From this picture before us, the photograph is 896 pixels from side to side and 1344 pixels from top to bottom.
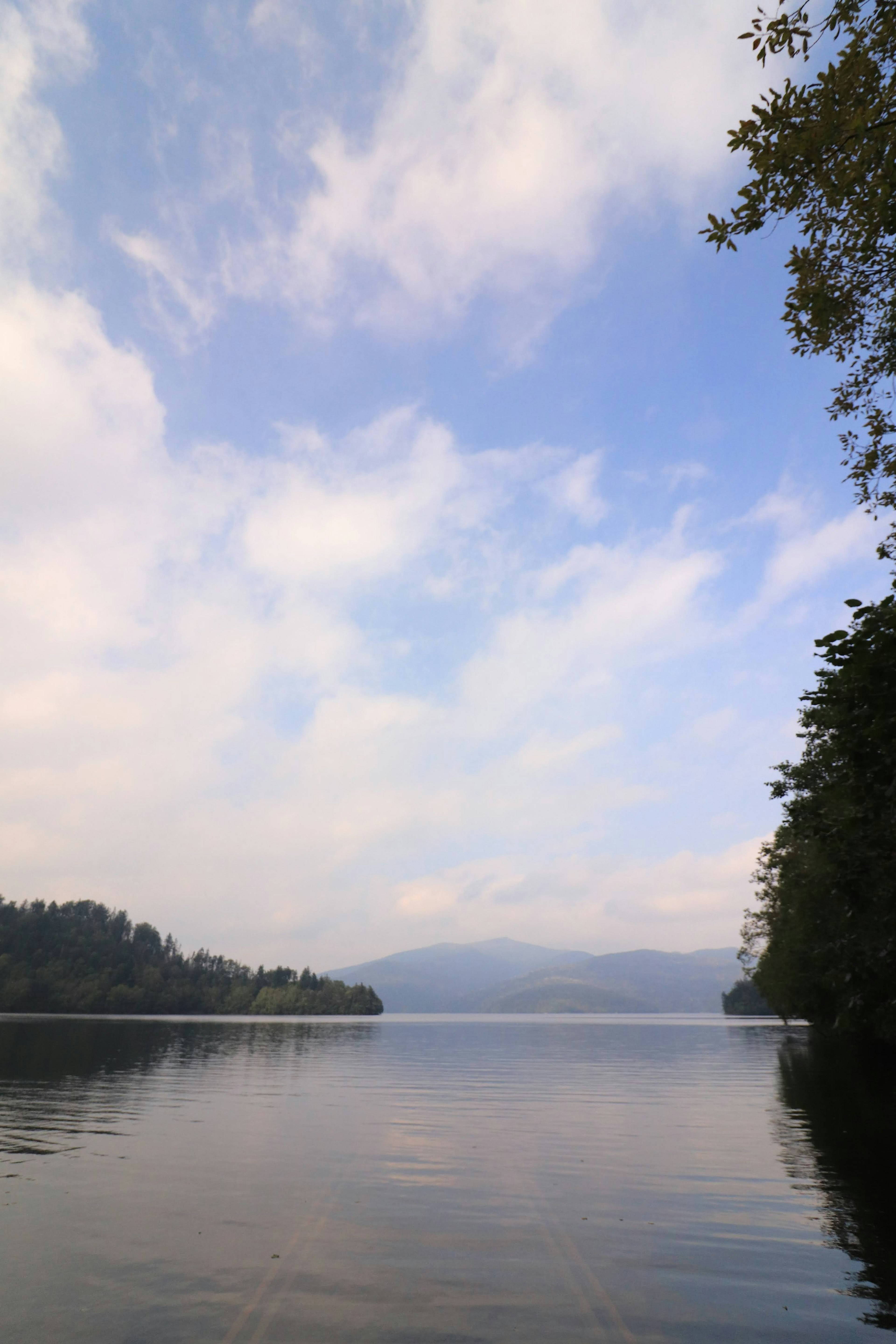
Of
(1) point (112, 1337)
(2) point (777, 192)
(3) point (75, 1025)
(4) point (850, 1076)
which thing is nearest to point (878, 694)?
(2) point (777, 192)

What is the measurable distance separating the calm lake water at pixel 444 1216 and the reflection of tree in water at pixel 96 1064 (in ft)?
1.22

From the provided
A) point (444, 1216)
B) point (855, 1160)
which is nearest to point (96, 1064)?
point (444, 1216)

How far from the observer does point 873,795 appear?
19906 mm

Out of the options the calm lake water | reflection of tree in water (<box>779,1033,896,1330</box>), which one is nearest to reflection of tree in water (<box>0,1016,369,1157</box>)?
the calm lake water

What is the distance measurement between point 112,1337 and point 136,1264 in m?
3.80

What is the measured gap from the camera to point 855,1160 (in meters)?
24.4

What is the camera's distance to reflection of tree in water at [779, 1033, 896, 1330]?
1405cm

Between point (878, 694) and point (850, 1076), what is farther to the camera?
point (850, 1076)

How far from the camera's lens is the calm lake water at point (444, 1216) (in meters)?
11.8

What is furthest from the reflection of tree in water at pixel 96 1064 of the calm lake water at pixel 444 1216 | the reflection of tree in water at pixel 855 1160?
the reflection of tree in water at pixel 855 1160

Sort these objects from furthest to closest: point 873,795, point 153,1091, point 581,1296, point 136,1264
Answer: point 153,1091, point 873,795, point 136,1264, point 581,1296

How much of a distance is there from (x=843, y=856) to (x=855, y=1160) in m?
14.4

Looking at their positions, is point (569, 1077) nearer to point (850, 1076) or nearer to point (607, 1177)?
point (850, 1076)

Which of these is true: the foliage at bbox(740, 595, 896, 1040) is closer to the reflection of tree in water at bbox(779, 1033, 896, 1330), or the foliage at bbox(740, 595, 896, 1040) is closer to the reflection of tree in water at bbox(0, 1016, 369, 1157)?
the reflection of tree in water at bbox(779, 1033, 896, 1330)
